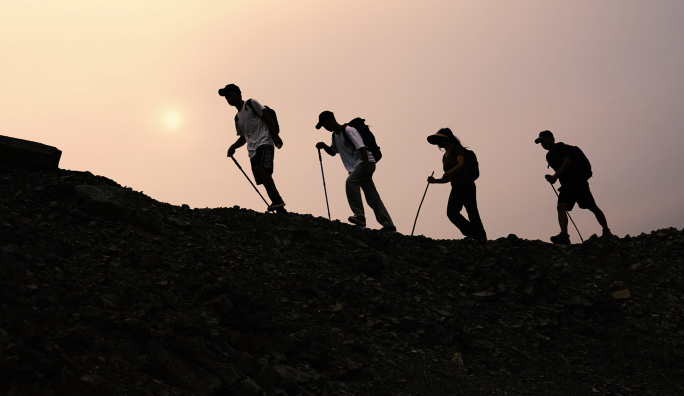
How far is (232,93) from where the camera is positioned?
1047 centimetres

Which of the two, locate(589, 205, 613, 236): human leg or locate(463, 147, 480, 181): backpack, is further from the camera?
locate(589, 205, 613, 236): human leg

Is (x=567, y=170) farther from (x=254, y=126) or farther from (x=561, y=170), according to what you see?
(x=254, y=126)

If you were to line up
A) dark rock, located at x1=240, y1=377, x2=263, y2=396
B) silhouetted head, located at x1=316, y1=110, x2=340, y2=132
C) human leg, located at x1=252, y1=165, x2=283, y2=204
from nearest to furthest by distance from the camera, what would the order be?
1. dark rock, located at x1=240, y1=377, x2=263, y2=396
2. human leg, located at x1=252, y1=165, x2=283, y2=204
3. silhouetted head, located at x1=316, y1=110, x2=340, y2=132

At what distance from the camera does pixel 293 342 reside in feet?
19.9

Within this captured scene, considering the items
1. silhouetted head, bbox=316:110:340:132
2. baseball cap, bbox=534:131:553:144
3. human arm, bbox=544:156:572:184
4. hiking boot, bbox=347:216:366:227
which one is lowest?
hiking boot, bbox=347:216:366:227

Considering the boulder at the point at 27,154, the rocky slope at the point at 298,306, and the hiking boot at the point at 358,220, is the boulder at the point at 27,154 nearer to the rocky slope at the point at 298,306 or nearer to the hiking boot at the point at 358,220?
the rocky slope at the point at 298,306

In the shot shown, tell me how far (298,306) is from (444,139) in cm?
527

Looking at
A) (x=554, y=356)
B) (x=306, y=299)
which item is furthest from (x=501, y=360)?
(x=306, y=299)

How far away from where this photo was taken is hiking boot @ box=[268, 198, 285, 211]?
10453 millimetres

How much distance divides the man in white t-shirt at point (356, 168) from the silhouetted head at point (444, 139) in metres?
1.32

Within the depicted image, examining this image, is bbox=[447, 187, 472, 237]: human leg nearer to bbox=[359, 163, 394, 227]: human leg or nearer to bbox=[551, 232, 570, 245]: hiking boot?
bbox=[359, 163, 394, 227]: human leg

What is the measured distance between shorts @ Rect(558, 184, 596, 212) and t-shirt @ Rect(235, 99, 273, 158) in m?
5.94

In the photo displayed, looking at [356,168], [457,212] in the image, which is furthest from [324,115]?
[457,212]

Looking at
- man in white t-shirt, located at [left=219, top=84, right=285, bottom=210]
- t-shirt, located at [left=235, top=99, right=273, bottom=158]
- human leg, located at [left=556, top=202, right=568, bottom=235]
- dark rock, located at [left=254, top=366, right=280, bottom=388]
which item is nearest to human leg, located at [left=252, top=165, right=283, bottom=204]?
man in white t-shirt, located at [left=219, top=84, right=285, bottom=210]
